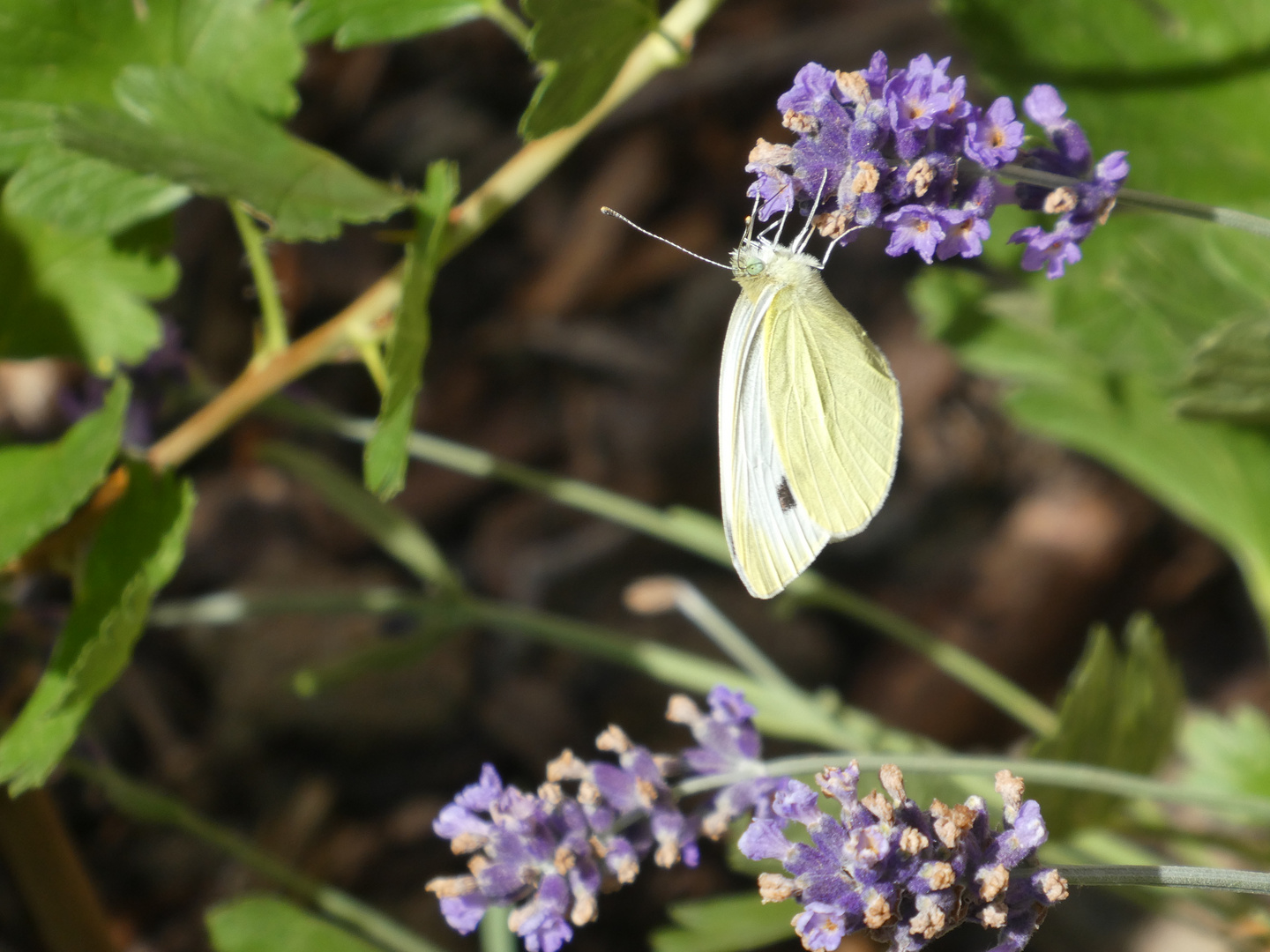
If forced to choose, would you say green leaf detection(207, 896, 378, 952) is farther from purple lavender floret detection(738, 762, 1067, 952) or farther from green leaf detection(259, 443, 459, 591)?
purple lavender floret detection(738, 762, 1067, 952)

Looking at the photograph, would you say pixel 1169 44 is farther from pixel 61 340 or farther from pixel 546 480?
pixel 61 340

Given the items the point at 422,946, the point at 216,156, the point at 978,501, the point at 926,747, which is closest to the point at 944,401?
the point at 978,501

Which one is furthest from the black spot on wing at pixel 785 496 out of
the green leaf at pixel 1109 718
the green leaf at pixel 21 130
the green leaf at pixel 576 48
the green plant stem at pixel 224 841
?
the green leaf at pixel 21 130

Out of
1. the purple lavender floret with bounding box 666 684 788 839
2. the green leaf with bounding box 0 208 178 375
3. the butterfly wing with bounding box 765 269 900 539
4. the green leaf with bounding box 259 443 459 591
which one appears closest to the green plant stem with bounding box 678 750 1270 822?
the purple lavender floret with bounding box 666 684 788 839

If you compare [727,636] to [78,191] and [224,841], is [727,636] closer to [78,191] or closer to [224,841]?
[224,841]

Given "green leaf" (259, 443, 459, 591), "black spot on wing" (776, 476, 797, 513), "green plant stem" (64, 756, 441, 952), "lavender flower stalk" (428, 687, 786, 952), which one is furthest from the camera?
"green leaf" (259, 443, 459, 591)

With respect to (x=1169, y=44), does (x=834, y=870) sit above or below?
below
